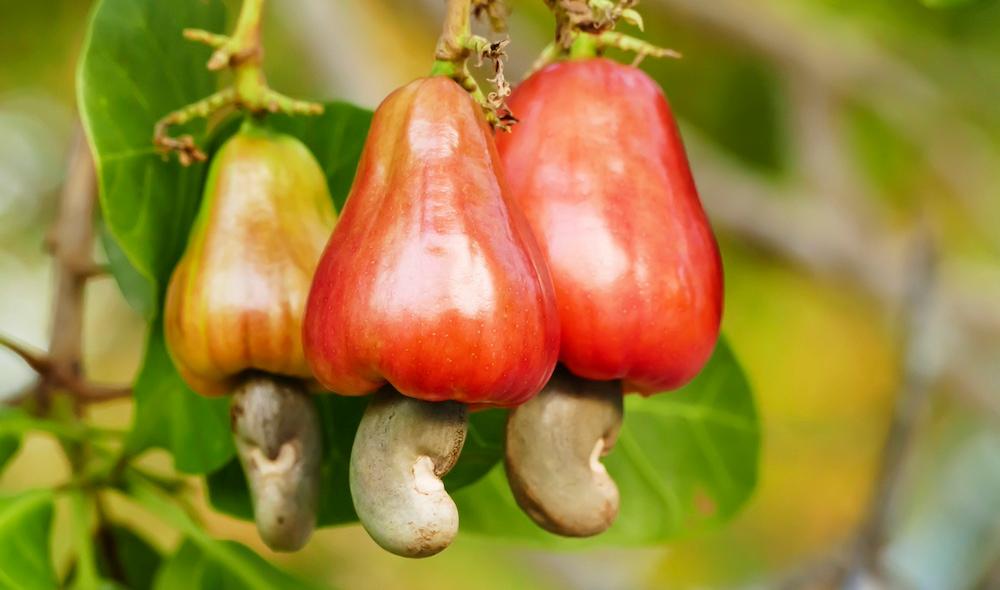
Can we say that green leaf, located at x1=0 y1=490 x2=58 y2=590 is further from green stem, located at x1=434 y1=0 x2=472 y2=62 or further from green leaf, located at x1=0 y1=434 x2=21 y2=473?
green stem, located at x1=434 y1=0 x2=472 y2=62

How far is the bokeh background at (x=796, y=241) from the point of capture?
7.77ft

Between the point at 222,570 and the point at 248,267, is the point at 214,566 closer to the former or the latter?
the point at 222,570

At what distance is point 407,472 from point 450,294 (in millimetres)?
104

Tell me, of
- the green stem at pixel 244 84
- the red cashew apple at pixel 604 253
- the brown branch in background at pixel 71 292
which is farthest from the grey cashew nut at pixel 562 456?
the brown branch in background at pixel 71 292

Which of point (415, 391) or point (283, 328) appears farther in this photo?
point (283, 328)

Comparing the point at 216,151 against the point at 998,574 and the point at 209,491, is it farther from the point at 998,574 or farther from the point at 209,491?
the point at 998,574

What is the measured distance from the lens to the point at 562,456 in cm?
76

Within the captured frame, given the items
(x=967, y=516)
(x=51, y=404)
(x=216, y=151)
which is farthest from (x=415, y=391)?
(x=967, y=516)

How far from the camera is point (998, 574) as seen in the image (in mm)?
1747

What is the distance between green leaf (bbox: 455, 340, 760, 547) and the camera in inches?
46.7

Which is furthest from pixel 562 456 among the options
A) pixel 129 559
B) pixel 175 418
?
pixel 129 559

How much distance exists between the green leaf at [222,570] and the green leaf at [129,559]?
0.19 m

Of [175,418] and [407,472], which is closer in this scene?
[407,472]

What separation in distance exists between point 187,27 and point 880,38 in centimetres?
265
